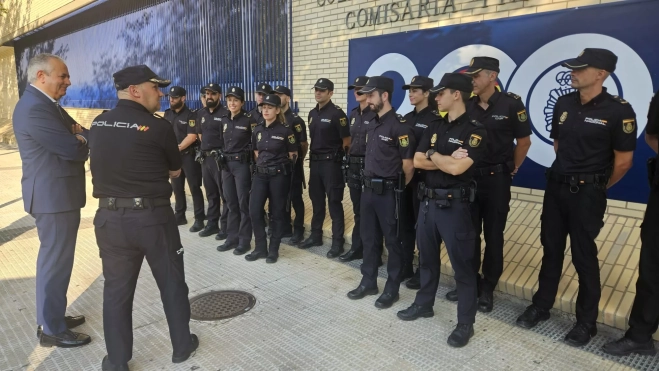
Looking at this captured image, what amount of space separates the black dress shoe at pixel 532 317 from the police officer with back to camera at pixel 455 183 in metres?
0.48

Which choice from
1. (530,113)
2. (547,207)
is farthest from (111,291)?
(530,113)

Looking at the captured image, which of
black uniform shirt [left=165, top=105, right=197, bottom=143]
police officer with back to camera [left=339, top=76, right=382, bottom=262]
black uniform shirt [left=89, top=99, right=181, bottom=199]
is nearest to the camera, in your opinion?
black uniform shirt [left=89, top=99, right=181, bottom=199]

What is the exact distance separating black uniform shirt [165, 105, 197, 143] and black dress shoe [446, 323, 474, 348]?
4286mm

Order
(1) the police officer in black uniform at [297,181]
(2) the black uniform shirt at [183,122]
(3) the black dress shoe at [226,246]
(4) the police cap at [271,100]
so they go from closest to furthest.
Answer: (4) the police cap at [271,100] < (3) the black dress shoe at [226,246] < (1) the police officer in black uniform at [297,181] < (2) the black uniform shirt at [183,122]

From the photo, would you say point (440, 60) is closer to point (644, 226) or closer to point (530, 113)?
point (530, 113)

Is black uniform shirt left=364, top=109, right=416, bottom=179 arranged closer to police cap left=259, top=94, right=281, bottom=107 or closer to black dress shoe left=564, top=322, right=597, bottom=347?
police cap left=259, top=94, right=281, bottom=107

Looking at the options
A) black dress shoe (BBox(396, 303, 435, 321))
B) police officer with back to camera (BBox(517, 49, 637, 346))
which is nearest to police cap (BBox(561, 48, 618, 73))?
police officer with back to camera (BBox(517, 49, 637, 346))

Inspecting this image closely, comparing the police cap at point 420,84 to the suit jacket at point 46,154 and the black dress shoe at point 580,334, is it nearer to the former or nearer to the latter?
the black dress shoe at point 580,334

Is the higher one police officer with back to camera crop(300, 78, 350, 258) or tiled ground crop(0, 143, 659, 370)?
police officer with back to camera crop(300, 78, 350, 258)

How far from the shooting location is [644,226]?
2.88 m

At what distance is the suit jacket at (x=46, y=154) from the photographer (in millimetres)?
2908

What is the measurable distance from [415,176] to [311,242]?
190 centimetres

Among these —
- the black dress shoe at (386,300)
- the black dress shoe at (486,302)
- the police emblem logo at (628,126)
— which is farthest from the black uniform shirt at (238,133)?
the police emblem logo at (628,126)

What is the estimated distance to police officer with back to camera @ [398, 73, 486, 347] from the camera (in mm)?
2959
